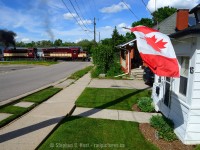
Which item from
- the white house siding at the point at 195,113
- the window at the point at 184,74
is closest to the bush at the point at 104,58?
the window at the point at 184,74

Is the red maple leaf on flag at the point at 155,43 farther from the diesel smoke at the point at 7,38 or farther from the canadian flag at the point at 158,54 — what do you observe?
the diesel smoke at the point at 7,38

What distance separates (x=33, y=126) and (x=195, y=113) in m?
4.92

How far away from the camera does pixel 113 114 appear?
920 cm

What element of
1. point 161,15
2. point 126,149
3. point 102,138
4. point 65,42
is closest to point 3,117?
point 102,138

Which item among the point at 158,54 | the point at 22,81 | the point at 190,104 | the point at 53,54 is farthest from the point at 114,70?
the point at 53,54

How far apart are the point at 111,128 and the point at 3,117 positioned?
12.8ft

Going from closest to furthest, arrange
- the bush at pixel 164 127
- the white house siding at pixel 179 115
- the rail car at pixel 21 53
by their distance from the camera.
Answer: the white house siding at pixel 179 115
the bush at pixel 164 127
the rail car at pixel 21 53

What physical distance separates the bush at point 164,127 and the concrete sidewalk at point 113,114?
3.57ft

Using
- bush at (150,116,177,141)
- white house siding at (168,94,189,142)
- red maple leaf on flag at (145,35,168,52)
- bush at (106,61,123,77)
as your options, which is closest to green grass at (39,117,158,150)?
bush at (150,116,177,141)

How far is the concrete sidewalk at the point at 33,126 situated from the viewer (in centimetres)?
584

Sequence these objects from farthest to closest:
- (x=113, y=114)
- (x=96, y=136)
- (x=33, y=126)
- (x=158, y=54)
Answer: (x=113, y=114) → (x=33, y=126) → (x=96, y=136) → (x=158, y=54)

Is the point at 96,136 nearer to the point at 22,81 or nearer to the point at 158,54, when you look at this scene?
the point at 158,54

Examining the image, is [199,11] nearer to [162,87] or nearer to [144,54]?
[162,87]

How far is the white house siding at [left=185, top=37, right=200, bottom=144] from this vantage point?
6.09 metres
